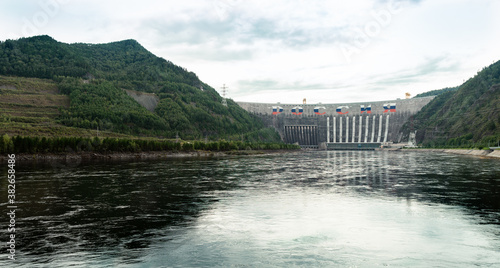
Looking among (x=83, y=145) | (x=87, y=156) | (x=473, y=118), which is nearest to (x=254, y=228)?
(x=87, y=156)

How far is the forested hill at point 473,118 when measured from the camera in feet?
403

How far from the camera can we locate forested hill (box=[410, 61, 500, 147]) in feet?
403

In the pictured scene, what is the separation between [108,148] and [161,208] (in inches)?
2956

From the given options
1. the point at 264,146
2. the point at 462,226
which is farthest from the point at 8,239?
the point at 264,146

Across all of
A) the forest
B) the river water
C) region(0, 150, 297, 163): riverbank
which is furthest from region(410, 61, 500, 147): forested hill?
the river water

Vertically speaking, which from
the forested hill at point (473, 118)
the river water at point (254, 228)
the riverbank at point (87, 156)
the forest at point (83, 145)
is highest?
the forested hill at point (473, 118)

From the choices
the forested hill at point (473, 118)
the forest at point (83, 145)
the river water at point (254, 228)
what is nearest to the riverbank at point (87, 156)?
the forest at point (83, 145)

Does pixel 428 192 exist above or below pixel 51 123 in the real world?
below

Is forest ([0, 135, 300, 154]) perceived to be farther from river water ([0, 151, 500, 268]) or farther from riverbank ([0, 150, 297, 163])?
river water ([0, 151, 500, 268])

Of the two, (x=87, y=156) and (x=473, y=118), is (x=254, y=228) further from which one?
(x=473, y=118)

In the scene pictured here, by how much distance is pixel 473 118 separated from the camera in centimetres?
14800

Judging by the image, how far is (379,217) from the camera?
19.8 m

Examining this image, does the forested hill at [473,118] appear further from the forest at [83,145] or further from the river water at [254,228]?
the river water at [254,228]

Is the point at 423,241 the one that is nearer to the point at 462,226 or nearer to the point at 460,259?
the point at 460,259
